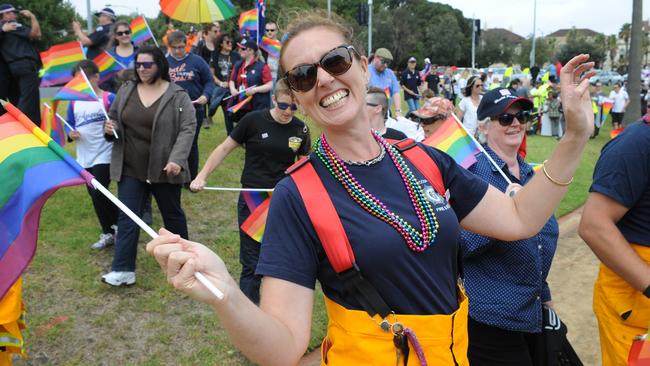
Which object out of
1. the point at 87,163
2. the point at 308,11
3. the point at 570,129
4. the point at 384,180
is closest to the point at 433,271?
the point at 384,180

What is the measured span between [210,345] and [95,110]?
2.93 meters

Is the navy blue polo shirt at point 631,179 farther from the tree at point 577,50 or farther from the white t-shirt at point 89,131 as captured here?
the tree at point 577,50

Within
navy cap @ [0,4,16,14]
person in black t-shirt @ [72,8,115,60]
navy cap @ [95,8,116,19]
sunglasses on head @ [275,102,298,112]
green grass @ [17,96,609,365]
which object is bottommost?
green grass @ [17,96,609,365]

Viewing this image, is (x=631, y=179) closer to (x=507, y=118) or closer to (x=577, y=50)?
(x=507, y=118)

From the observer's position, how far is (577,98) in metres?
1.84

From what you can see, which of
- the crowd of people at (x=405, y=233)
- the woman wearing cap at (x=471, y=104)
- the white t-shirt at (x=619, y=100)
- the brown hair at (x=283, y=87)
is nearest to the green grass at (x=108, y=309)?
the crowd of people at (x=405, y=233)

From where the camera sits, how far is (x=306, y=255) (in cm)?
165

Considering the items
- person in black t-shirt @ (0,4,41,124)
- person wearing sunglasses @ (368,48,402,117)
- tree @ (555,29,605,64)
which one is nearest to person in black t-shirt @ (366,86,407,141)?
person in black t-shirt @ (0,4,41,124)

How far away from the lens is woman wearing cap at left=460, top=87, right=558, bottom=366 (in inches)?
105

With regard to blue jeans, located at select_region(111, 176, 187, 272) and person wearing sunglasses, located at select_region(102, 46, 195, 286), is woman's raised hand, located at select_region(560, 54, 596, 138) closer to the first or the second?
person wearing sunglasses, located at select_region(102, 46, 195, 286)

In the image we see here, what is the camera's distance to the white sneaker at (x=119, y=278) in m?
4.98

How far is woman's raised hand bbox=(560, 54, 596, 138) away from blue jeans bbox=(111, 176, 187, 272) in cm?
398

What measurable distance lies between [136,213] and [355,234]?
3.83 meters

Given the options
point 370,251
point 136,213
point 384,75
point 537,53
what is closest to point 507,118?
point 370,251
